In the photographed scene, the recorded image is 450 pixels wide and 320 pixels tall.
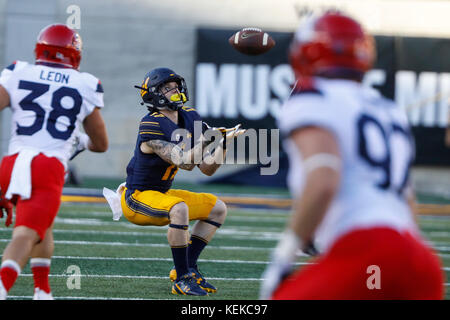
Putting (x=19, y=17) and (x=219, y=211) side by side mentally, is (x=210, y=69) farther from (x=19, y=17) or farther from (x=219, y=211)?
(x=219, y=211)

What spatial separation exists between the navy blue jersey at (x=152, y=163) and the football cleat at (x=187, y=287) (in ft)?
2.37

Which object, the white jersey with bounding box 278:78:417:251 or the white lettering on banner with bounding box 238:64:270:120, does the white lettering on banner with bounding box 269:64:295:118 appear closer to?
the white lettering on banner with bounding box 238:64:270:120

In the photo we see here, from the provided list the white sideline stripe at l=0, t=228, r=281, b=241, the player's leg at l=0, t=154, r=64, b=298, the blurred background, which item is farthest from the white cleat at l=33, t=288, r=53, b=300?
the blurred background

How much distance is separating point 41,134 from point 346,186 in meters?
1.91

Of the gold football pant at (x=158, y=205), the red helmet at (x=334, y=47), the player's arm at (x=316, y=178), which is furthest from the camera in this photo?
the gold football pant at (x=158, y=205)

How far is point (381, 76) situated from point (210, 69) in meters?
2.90

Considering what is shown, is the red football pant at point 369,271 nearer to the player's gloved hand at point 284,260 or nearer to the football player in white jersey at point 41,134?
the player's gloved hand at point 284,260

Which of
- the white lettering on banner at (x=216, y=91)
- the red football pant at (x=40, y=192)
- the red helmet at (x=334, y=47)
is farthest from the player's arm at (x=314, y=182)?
the white lettering on banner at (x=216, y=91)

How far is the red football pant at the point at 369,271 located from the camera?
90.3 inches

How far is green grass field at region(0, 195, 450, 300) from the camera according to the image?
496 cm

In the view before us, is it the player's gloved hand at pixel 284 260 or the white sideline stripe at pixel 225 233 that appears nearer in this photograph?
the player's gloved hand at pixel 284 260

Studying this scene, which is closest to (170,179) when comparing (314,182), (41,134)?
(41,134)

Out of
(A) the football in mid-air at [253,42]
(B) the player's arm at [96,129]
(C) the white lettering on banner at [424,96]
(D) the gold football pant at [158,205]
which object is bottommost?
(D) the gold football pant at [158,205]

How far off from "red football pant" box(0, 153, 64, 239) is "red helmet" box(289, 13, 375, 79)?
1.66 m
